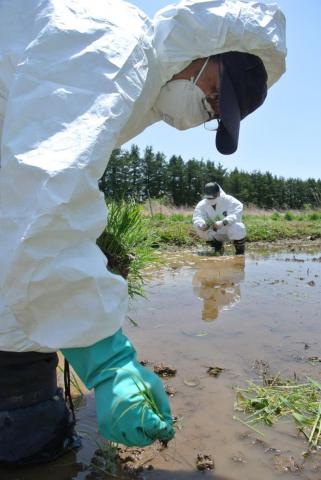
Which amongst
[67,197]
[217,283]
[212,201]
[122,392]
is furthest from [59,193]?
[212,201]

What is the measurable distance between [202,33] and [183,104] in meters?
0.28

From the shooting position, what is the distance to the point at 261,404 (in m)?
1.97

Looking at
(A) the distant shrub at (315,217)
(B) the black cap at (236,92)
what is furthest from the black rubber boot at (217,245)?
(A) the distant shrub at (315,217)

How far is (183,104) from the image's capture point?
182cm

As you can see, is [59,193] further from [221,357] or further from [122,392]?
[221,357]

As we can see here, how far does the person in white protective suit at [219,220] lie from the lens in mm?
7871

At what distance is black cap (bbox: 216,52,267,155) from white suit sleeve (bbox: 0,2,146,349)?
585 mm

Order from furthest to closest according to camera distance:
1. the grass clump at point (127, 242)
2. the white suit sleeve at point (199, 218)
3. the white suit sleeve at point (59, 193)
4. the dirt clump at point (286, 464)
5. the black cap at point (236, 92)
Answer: the white suit sleeve at point (199, 218), the grass clump at point (127, 242), the black cap at point (236, 92), the dirt clump at point (286, 464), the white suit sleeve at point (59, 193)

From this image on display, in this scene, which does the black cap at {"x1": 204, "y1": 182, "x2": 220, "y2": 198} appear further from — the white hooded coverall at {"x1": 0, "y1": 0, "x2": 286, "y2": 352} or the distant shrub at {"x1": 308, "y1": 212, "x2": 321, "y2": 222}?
the distant shrub at {"x1": 308, "y1": 212, "x2": 321, "y2": 222}

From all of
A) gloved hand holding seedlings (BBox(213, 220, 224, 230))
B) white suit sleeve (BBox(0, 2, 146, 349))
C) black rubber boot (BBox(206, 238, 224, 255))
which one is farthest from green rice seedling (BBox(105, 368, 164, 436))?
black rubber boot (BBox(206, 238, 224, 255))

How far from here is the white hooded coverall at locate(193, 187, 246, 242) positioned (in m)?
7.88

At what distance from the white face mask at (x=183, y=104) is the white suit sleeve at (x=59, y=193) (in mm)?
566

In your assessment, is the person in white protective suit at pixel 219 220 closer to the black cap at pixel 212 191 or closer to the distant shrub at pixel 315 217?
the black cap at pixel 212 191

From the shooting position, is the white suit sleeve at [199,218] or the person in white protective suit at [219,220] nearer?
the person in white protective suit at [219,220]
